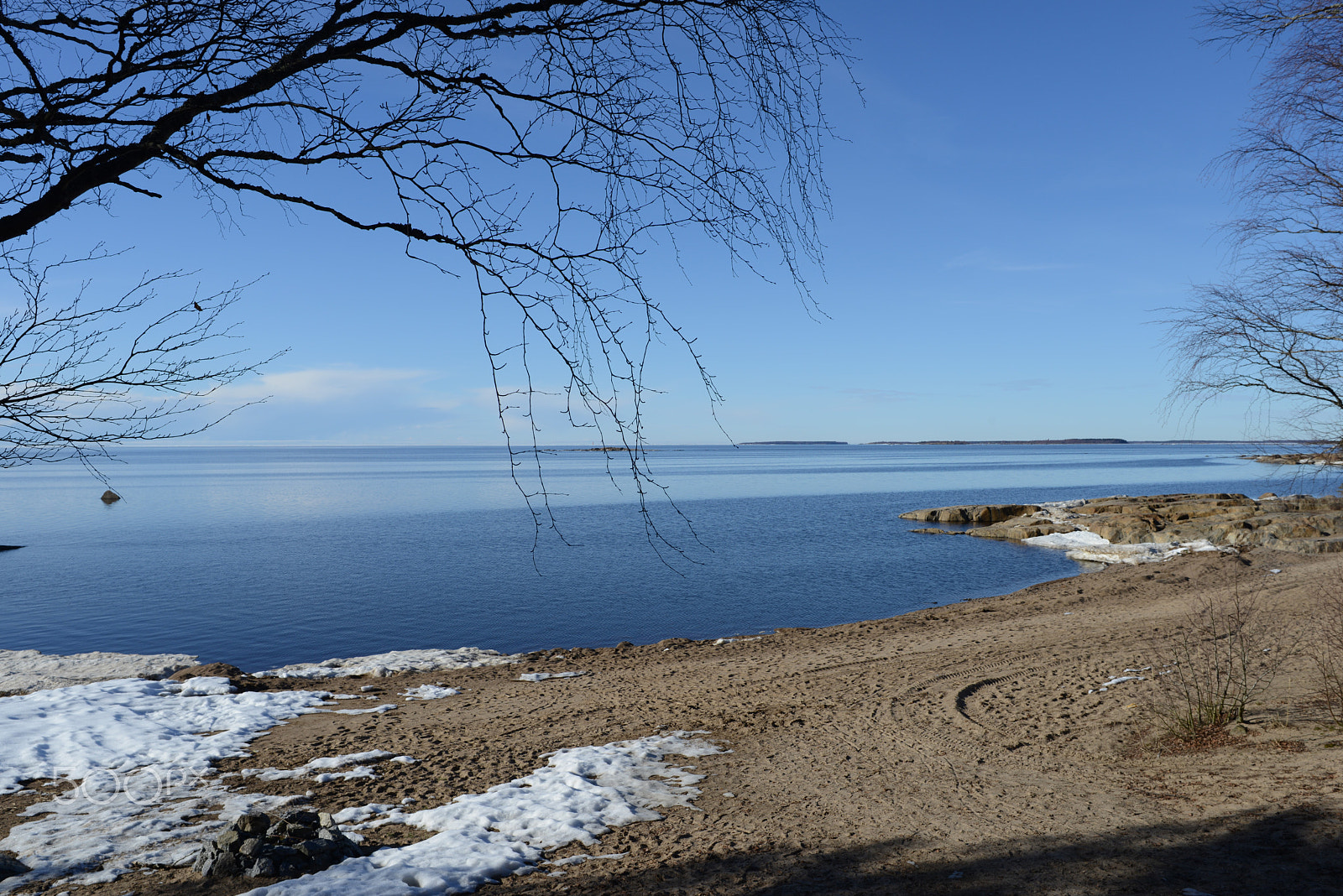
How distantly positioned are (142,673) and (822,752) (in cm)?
1199

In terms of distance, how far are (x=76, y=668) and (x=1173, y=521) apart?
3644cm

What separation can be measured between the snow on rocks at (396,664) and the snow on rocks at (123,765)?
1.94 m

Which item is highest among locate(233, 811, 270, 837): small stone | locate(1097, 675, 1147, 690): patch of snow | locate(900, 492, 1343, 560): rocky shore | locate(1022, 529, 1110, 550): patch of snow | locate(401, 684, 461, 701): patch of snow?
locate(233, 811, 270, 837): small stone

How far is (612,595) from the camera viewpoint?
24.2 metres

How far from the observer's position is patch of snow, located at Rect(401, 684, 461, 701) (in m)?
12.0

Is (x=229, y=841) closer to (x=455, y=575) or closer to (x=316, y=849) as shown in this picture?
(x=316, y=849)

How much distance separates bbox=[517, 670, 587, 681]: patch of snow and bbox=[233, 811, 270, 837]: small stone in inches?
297

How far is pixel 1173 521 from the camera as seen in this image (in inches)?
1268

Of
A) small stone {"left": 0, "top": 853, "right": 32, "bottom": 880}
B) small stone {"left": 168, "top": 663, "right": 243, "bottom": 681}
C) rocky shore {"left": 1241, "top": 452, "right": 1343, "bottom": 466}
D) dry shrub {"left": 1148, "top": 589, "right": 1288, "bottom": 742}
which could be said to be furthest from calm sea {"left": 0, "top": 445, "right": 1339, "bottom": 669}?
small stone {"left": 0, "top": 853, "right": 32, "bottom": 880}

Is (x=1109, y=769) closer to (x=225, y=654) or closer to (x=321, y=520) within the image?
(x=225, y=654)

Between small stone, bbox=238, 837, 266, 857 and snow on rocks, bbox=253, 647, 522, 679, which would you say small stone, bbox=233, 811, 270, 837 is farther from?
snow on rocks, bbox=253, 647, 522, 679

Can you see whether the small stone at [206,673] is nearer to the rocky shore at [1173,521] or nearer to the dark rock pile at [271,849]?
the dark rock pile at [271,849]

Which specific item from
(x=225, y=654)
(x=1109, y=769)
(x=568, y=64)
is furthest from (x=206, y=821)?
(x=225, y=654)

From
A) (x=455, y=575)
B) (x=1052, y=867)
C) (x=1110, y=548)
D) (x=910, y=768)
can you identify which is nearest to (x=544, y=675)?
(x=910, y=768)
